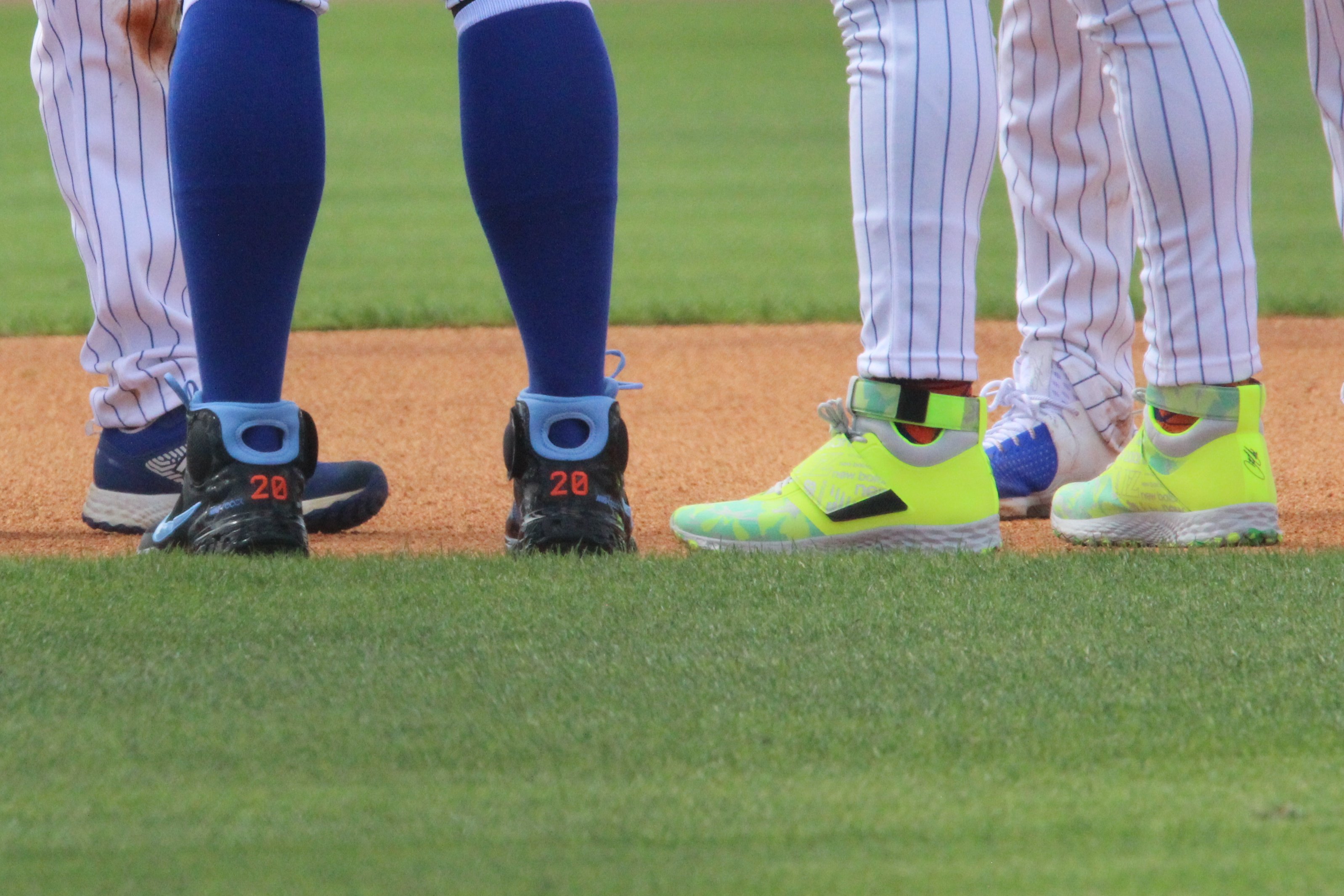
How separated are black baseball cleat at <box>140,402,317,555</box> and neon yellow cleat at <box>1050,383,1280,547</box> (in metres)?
0.84

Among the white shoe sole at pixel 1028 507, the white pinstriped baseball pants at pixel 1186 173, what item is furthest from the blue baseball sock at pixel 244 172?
the white shoe sole at pixel 1028 507

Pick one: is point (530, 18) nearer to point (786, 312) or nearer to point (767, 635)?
point (767, 635)

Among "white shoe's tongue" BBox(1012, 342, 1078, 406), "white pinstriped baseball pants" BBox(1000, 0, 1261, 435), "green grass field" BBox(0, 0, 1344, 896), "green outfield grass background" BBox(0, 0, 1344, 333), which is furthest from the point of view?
Result: "green outfield grass background" BBox(0, 0, 1344, 333)

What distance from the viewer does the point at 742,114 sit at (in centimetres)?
1007

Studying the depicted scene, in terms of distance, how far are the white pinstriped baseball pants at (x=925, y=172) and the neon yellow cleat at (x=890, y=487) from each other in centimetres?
4

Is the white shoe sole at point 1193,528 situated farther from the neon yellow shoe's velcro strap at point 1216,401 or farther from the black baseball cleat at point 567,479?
the black baseball cleat at point 567,479

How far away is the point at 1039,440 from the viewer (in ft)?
6.68

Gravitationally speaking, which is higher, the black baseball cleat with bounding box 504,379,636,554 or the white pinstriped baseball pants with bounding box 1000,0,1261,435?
the white pinstriped baseball pants with bounding box 1000,0,1261,435

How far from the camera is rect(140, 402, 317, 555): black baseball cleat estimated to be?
1.59 meters

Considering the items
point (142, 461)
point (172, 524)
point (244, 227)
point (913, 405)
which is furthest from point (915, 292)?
point (142, 461)

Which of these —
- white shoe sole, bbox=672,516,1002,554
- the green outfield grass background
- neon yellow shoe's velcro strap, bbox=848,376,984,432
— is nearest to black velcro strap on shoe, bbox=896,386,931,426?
neon yellow shoe's velcro strap, bbox=848,376,984,432

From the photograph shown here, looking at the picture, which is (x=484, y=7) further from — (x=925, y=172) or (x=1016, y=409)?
(x=1016, y=409)

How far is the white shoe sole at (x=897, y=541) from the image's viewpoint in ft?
5.38

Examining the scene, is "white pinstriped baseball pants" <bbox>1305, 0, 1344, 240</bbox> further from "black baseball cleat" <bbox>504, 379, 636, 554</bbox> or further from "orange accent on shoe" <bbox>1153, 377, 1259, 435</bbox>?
"black baseball cleat" <bbox>504, 379, 636, 554</bbox>
